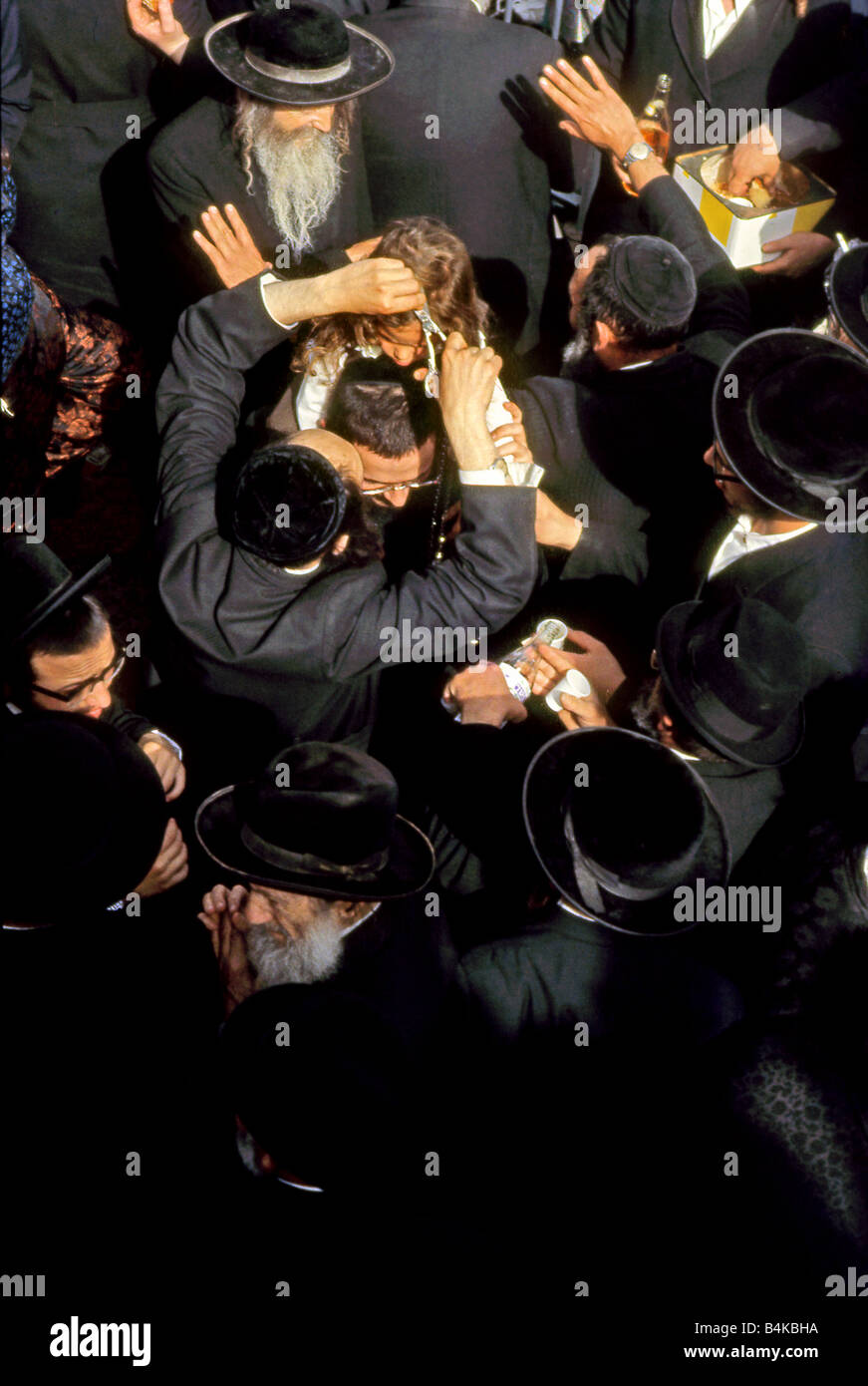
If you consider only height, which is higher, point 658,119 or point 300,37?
point 300,37

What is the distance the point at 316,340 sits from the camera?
3.25 metres

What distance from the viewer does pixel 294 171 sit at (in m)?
3.48

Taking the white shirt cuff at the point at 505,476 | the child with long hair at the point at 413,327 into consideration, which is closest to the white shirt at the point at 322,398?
the child with long hair at the point at 413,327

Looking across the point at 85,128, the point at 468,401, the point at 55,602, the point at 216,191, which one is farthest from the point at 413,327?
the point at 85,128

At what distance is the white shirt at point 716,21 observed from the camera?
4043 mm

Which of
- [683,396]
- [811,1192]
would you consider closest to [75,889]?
[811,1192]

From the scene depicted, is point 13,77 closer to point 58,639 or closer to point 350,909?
point 58,639

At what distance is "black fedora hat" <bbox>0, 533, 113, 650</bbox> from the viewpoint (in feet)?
8.61

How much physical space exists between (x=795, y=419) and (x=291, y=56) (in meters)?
2.17

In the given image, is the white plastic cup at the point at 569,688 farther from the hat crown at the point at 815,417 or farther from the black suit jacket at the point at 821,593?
the hat crown at the point at 815,417

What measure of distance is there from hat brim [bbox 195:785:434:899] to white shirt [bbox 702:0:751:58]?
3.89 metres

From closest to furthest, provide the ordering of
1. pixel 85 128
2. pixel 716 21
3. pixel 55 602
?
1. pixel 55 602
2. pixel 85 128
3. pixel 716 21

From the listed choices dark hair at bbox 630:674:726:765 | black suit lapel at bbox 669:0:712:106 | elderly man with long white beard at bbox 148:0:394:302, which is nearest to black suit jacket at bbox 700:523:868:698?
dark hair at bbox 630:674:726:765
